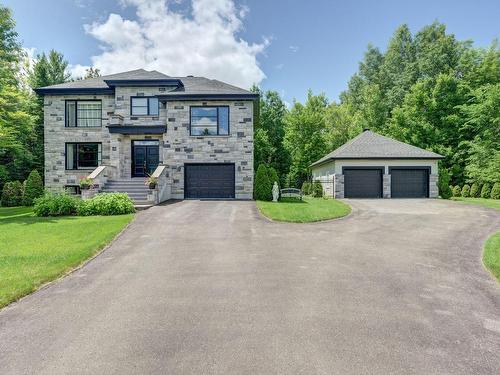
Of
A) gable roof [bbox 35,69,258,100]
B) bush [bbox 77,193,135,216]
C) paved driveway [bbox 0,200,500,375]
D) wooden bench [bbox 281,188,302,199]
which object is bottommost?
paved driveway [bbox 0,200,500,375]

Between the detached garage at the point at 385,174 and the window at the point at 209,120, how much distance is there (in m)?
9.11

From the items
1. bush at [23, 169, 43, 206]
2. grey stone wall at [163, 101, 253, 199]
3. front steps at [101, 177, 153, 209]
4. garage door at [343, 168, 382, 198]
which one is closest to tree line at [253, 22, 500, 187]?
garage door at [343, 168, 382, 198]

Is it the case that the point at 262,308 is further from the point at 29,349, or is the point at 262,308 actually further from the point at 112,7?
the point at 112,7

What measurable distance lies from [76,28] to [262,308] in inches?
837

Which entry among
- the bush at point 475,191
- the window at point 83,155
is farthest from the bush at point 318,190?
the window at point 83,155

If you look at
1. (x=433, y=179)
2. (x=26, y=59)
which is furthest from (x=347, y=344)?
(x=26, y=59)

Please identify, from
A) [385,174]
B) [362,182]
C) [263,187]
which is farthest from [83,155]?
[385,174]

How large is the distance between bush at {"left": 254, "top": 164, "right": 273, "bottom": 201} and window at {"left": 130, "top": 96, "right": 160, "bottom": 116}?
346 inches

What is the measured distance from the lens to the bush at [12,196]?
22.7 m

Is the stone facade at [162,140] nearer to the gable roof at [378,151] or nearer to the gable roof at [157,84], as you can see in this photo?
the gable roof at [157,84]

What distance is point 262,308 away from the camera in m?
4.93

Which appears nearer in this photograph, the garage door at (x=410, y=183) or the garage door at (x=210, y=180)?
the garage door at (x=210, y=180)

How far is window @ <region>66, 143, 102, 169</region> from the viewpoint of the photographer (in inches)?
867

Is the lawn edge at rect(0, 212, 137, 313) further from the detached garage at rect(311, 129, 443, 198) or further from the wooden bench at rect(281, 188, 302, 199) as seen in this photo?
the detached garage at rect(311, 129, 443, 198)
